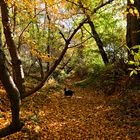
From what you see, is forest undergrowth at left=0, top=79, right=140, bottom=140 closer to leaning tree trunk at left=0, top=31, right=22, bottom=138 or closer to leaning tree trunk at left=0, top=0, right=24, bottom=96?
leaning tree trunk at left=0, top=0, right=24, bottom=96

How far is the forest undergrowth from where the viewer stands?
7.93 meters

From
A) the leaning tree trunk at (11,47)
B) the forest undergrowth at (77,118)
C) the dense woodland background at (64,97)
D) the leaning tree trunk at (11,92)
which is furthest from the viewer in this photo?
the leaning tree trunk at (11,47)

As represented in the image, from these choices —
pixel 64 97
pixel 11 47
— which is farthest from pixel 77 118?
pixel 64 97

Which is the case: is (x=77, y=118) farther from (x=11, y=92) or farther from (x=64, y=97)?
(x=11, y=92)

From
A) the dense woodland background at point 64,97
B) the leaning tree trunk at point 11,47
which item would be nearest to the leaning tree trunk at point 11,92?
the dense woodland background at point 64,97

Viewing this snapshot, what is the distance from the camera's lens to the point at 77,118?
393 inches

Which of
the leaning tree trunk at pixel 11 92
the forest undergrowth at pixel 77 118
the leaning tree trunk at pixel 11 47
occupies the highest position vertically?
the leaning tree trunk at pixel 11 47

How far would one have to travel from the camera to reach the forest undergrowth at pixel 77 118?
26.0ft

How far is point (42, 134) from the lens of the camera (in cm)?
793

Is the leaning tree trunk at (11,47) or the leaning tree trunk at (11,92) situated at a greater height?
the leaning tree trunk at (11,47)

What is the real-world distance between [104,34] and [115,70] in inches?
223

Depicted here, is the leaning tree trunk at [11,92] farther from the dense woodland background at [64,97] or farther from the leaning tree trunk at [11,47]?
the leaning tree trunk at [11,47]

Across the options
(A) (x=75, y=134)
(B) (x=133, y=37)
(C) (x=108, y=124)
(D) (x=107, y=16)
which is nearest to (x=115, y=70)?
(B) (x=133, y=37)

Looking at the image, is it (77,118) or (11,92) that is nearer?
(11,92)
